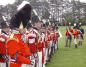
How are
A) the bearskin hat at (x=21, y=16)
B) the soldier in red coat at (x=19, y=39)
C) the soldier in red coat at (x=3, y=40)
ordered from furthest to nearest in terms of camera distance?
the soldier in red coat at (x=3, y=40) → the bearskin hat at (x=21, y=16) → the soldier in red coat at (x=19, y=39)

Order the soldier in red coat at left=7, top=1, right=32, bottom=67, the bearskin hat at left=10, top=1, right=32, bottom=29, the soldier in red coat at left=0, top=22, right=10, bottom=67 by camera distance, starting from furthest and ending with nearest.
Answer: the soldier in red coat at left=0, top=22, right=10, bottom=67 → the bearskin hat at left=10, top=1, right=32, bottom=29 → the soldier in red coat at left=7, top=1, right=32, bottom=67

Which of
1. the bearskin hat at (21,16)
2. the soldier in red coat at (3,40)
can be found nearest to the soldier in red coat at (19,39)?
the bearskin hat at (21,16)

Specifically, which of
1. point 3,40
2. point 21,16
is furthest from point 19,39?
point 3,40

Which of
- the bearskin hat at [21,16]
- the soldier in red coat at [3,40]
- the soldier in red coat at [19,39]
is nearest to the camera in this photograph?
the soldier in red coat at [19,39]

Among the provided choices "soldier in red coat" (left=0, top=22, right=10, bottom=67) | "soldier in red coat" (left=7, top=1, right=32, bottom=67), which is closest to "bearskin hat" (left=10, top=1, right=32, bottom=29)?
"soldier in red coat" (left=7, top=1, right=32, bottom=67)

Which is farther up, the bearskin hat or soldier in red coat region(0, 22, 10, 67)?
the bearskin hat

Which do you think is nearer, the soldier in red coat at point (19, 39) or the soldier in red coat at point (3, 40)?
the soldier in red coat at point (19, 39)

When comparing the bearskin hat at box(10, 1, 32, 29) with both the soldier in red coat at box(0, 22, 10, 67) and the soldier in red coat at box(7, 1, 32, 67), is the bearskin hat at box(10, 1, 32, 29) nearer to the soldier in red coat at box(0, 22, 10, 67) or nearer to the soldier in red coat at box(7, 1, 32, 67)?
the soldier in red coat at box(7, 1, 32, 67)

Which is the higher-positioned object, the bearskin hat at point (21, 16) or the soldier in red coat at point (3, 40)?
the bearskin hat at point (21, 16)

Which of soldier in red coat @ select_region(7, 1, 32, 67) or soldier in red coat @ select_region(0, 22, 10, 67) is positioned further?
soldier in red coat @ select_region(0, 22, 10, 67)

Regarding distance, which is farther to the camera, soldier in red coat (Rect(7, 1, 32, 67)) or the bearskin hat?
the bearskin hat

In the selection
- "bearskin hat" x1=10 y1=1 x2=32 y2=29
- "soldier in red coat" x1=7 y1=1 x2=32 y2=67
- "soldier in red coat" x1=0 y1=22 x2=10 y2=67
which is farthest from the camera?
"soldier in red coat" x1=0 y1=22 x2=10 y2=67

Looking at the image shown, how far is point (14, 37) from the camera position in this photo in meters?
7.49

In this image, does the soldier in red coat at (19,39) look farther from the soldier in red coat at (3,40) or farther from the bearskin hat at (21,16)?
the soldier in red coat at (3,40)
